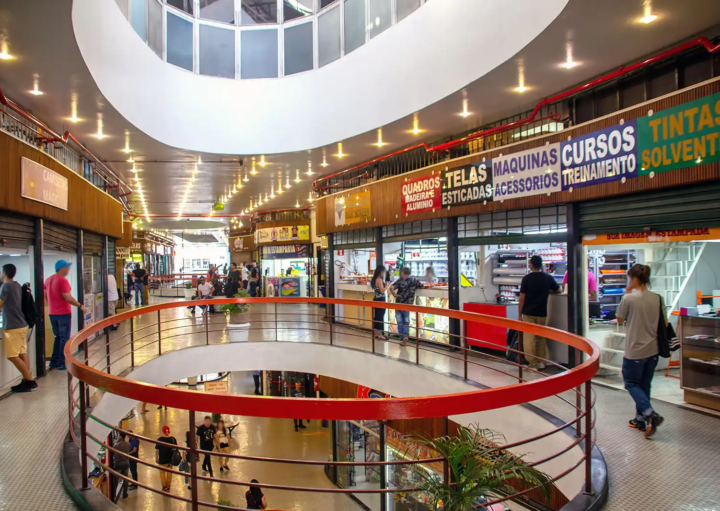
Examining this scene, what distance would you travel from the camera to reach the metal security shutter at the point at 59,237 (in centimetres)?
694

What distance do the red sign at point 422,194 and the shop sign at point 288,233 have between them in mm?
9997

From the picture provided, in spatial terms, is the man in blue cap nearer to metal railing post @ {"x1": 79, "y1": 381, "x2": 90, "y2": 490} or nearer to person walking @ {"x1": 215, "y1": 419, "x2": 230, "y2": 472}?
metal railing post @ {"x1": 79, "y1": 381, "x2": 90, "y2": 490}

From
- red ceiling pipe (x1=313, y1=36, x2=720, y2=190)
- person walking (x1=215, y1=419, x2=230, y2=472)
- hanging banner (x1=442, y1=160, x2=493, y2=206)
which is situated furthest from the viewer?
person walking (x1=215, y1=419, x2=230, y2=472)

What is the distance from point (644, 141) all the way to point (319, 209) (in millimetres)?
8731

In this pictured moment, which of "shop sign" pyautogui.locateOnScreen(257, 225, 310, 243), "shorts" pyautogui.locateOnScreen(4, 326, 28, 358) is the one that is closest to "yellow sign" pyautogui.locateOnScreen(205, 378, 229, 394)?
"shorts" pyautogui.locateOnScreen(4, 326, 28, 358)

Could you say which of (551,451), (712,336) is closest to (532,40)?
(712,336)

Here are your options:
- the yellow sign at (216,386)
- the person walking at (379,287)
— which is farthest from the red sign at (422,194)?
the yellow sign at (216,386)

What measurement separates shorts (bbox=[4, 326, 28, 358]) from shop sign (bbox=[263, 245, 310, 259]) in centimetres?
1357

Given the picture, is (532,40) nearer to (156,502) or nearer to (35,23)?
(35,23)

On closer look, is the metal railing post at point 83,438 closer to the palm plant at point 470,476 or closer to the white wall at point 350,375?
the palm plant at point 470,476

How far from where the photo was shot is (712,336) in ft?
16.7

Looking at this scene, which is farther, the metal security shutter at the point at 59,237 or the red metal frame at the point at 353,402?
the metal security shutter at the point at 59,237

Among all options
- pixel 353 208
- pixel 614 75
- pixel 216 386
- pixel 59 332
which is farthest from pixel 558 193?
pixel 216 386

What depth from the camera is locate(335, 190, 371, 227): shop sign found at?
10570 mm
